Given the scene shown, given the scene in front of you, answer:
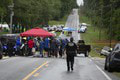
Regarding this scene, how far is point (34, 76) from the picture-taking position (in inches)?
629

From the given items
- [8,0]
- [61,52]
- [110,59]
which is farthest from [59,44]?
[8,0]

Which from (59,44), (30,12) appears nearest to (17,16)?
(30,12)

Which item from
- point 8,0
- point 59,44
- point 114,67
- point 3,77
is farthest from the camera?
point 8,0

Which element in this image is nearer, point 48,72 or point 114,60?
point 48,72

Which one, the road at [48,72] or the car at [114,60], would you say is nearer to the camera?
the road at [48,72]

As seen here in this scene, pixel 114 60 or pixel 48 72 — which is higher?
pixel 114 60

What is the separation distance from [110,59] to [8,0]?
40.6 metres

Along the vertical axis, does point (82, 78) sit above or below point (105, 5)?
below

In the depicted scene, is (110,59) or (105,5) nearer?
(110,59)

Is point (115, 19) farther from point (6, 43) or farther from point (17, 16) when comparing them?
point (6, 43)

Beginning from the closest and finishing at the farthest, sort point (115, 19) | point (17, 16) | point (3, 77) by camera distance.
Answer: point (3, 77) < point (115, 19) < point (17, 16)

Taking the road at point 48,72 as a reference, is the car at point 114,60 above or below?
above

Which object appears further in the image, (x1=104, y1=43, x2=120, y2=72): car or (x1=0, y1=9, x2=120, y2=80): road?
(x1=104, y1=43, x2=120, y2=72): car

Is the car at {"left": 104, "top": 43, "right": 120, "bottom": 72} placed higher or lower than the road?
higher
